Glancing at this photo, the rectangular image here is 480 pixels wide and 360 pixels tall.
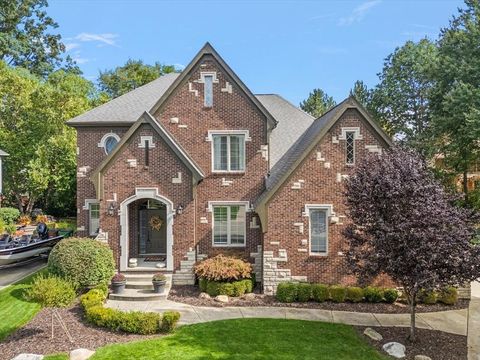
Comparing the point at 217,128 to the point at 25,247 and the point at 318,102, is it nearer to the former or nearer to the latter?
the point at 25,247

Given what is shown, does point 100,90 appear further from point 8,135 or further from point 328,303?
A: point 328,303

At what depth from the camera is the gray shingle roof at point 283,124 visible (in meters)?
18.9

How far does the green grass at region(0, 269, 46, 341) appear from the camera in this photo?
11.5m

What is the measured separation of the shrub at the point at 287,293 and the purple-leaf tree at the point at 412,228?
12.7 feet

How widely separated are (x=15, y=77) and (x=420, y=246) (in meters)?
34.5

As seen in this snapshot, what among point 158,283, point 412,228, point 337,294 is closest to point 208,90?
point 158,283

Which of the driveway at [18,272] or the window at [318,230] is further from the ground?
the window at [318,230]

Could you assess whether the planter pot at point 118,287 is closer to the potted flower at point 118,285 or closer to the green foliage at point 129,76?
the potted flower at point 118,285

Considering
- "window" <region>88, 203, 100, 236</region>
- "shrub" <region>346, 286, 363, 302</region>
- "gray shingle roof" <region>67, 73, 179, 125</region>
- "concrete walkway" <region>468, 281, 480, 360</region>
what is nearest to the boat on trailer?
"window" <region>88, 203, 100, 236</region>

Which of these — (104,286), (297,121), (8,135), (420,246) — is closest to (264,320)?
(420,246)

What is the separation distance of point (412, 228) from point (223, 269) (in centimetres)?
741

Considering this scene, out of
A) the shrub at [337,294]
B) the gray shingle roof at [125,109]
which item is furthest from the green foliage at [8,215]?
the shrub at [337,294]

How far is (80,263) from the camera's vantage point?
13695mm

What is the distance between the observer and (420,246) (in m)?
9.34
